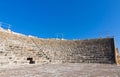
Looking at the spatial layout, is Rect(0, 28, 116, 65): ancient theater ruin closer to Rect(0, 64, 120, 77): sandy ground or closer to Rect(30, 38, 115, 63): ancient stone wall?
Rect(30, 38, 115, 63): ancient stone wall

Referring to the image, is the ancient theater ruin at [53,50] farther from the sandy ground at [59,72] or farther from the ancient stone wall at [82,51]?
the sandy ground at [59,72]

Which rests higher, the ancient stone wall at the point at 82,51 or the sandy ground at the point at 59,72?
the ancient stone wall at the point at 82,51

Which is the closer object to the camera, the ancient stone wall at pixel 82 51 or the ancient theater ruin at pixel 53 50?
the ancient theater ruin at pixel 53 50

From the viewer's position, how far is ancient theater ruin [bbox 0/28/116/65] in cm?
→ 1849

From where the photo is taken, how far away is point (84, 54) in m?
23.3

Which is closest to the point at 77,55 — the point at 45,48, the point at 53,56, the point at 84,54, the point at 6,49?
the point at 84,54

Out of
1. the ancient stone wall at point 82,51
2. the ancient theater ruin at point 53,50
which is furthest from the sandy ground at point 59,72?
the ancient stone wall at point 82,51

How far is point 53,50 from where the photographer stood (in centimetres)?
2470

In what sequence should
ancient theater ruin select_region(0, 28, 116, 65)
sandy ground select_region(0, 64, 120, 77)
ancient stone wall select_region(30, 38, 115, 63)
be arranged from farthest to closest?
ancient stone wall select_region(30, 38, 115, 63)
ancient theater ruin select_region(0, 28, 116, 65)
sandy ground select_region(0, 64, 120, 77)

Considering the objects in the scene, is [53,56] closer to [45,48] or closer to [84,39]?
[45,48]

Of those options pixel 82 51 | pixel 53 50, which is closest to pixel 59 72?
pixel 82 51

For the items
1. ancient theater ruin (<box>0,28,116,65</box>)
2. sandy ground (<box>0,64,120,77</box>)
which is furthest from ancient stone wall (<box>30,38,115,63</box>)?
sandy ground (<box>0,64,120,77</box>)

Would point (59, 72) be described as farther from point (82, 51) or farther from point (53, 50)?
point (53, 50)

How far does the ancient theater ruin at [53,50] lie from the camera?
18.5 metres
